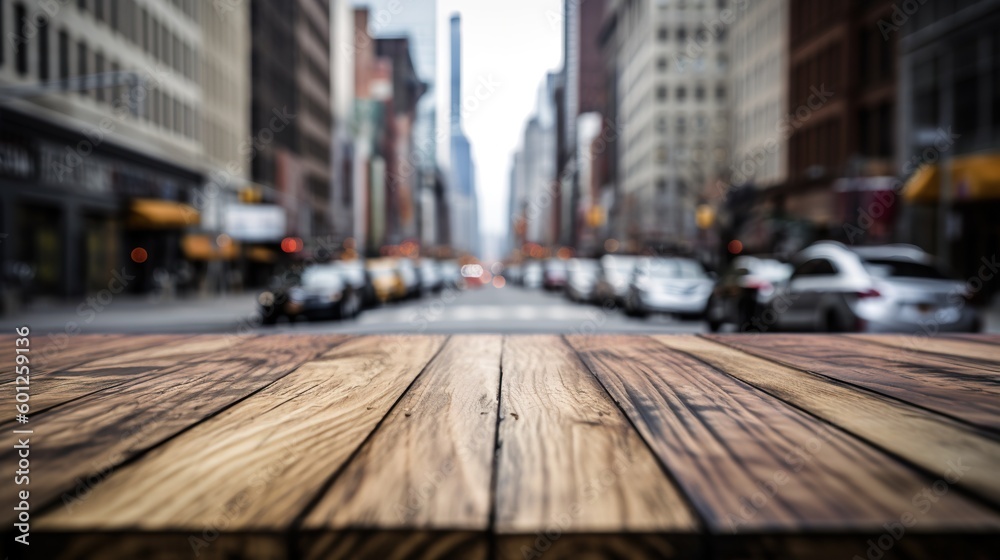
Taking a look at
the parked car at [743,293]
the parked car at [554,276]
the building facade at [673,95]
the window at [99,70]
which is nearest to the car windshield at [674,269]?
the parked car at [743,293]

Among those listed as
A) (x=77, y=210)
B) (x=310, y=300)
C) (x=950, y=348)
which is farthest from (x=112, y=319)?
(x=950, y=348)

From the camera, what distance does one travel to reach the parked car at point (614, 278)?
79.2 feet

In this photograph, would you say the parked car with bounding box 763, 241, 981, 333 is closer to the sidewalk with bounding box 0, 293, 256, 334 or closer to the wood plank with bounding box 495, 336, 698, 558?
the wood plank with bounding box 495, 336, 698, 558

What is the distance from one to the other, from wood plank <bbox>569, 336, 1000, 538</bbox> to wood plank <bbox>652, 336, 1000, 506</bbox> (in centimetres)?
5

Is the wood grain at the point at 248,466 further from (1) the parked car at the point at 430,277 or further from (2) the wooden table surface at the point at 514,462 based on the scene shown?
(1) the parked car at the point at 430,277

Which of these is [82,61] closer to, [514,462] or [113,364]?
[113,364]

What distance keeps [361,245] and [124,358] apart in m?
103

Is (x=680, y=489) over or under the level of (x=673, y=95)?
under

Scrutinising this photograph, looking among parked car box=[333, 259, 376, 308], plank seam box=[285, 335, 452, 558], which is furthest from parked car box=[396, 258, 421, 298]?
plank seam box=[285, 335, 452, 558]

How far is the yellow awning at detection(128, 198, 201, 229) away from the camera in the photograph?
3650cm

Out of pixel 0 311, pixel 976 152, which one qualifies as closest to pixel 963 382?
pixel 0 311

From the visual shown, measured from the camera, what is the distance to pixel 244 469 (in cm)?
137

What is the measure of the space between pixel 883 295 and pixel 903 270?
0.66 meters

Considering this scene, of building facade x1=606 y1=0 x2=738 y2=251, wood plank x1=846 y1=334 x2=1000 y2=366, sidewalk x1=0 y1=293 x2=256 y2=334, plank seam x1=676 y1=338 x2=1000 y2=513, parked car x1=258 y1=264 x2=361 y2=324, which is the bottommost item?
sidewalk x1=0 y1=293 x2=256 y2=334
